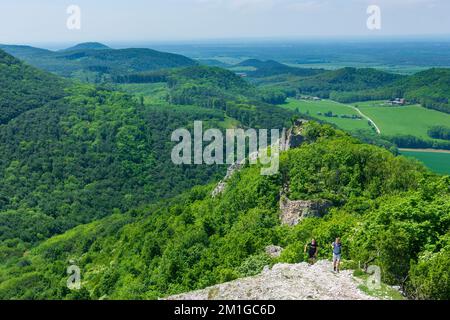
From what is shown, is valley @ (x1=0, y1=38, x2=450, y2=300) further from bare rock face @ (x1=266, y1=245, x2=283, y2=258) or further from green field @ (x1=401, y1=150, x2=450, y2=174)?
green field @ (x1=401, y1=150, x2=450, y2=174)

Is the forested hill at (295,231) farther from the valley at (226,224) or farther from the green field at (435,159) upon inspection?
the green field at (435,159)

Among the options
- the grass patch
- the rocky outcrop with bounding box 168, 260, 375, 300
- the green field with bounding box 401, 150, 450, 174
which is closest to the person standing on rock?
the rocky outcrop with bounding box 168, 260, 375, 300

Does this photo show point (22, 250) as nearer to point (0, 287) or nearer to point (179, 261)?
point (0, 287)

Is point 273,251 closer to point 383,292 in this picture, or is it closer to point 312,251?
point 312,251

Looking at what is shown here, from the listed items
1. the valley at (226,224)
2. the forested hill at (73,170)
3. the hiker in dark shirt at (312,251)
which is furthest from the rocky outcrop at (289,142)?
the forested hill at (73,170)

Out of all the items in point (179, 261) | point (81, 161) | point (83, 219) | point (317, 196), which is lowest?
point (83, 219)

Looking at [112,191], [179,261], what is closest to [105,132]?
[112,191]
